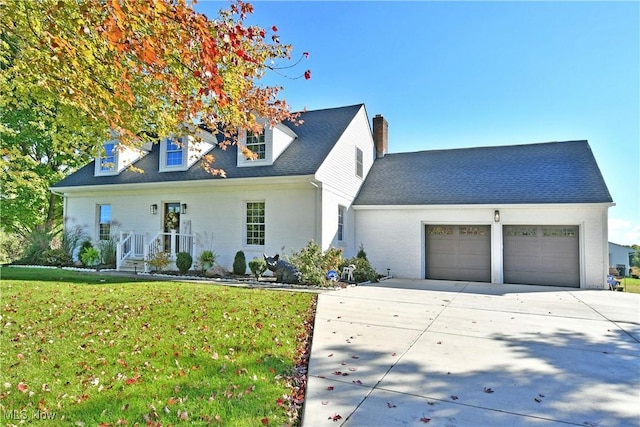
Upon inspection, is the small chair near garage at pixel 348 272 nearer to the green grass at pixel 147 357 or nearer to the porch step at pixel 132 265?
the green grass at pixel 147 357

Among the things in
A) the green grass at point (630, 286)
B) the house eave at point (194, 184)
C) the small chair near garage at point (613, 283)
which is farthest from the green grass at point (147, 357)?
the green grass at point (630, 286)

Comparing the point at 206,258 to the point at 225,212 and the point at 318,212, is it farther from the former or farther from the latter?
the point at 318,212

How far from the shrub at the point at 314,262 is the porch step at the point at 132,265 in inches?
261

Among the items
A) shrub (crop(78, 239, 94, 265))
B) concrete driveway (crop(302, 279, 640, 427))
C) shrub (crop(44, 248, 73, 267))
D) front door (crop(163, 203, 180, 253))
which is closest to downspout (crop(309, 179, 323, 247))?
concrete driveway (crop(302, 279, 640, 427))

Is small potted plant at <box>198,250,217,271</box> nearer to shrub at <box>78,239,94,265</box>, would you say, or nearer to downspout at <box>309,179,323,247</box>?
downspout at <box>309,179,323,247</box>

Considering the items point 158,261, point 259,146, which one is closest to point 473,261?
point 259,146

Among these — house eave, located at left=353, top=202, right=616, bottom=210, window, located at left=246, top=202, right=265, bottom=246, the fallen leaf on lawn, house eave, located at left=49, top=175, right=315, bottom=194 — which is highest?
house eave, located at left=49, top=175, right=315, bottom=194

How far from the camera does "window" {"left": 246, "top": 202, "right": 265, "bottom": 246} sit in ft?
44.4

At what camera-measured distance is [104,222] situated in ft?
53.0

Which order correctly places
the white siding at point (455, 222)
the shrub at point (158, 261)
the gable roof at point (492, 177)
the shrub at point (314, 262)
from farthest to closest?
the gable roof at point (492, 177) → the shrub at point (158, 261) → the white siding at point (455, 222) → the shrub at point (314, 262)

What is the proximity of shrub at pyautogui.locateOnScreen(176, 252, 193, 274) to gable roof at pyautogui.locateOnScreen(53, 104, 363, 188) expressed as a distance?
290 cm

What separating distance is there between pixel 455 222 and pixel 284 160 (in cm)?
687

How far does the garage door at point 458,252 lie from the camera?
1372cm

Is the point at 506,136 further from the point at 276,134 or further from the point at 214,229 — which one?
the point at 214,229
